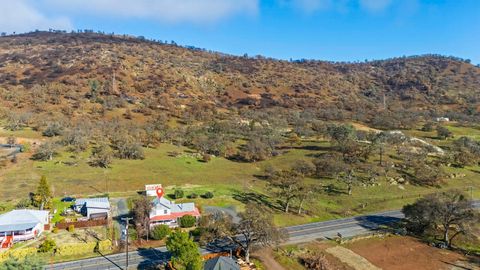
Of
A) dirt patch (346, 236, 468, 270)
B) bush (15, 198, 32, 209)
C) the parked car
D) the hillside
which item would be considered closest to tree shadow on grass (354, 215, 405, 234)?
dirt patch (346, 236, 468, 270)

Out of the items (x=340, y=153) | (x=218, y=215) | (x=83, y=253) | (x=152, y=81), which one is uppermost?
(x=152, y=81)

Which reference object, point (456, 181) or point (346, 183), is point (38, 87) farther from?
point (456, 181)

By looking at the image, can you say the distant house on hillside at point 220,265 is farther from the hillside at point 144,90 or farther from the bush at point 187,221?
the hillside at point 144,90

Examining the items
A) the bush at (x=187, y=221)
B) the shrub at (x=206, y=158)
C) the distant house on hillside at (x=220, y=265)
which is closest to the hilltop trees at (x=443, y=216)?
the distant house on hillside at (x=220, y=265)

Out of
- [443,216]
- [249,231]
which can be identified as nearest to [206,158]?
[249,231]

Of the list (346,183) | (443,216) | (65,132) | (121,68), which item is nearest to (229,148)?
(346,183)

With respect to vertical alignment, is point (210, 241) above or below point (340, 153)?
below
